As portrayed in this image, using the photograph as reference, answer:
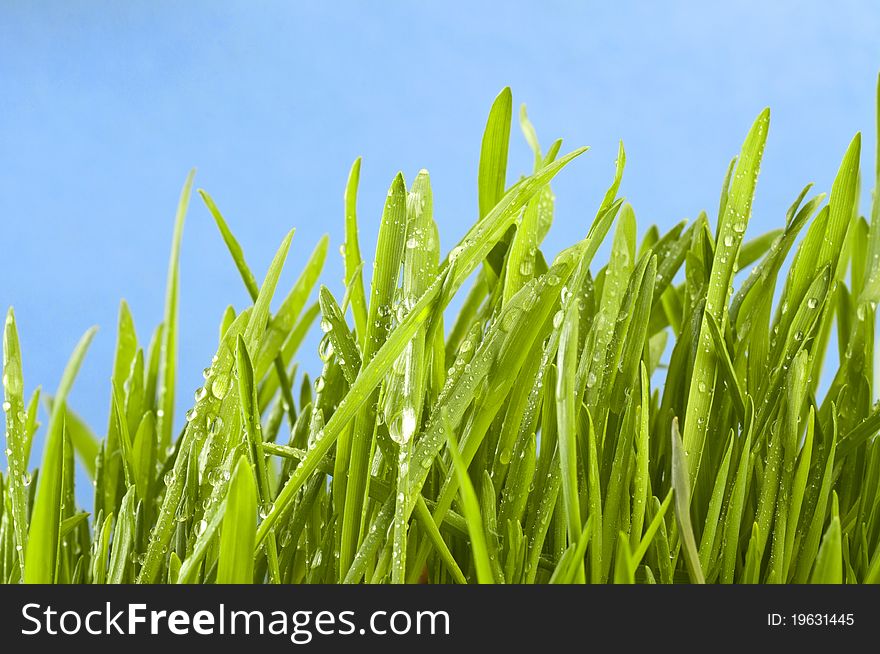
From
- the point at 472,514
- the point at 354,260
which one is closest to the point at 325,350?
the point at 354,260

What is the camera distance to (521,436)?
11.1 inches

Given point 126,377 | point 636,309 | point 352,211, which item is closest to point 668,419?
point 636,309

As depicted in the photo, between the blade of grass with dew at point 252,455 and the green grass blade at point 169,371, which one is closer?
the blade of grass with dew at point 252,455

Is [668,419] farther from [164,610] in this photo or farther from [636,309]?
[164,610]

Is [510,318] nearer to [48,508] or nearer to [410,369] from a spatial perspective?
[410,369]

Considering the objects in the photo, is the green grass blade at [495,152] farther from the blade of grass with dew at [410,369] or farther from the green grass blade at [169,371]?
the green grass blade at [169,371]

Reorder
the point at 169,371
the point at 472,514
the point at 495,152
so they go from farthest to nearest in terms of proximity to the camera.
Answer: the point at 169,371 < the point at 495,152 < the point at 472,514

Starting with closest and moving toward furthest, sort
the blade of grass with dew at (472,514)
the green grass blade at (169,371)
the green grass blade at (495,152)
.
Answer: the blade of grass with dew at (472,514)
the green grass blade at (495,152)
the green grass blade at (169,371)

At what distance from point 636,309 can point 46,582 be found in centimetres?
23

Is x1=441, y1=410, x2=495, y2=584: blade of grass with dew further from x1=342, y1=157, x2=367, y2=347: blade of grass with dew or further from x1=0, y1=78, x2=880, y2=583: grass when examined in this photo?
x1=342, y1=157, x2=367, y2=347: blade of grass with dew

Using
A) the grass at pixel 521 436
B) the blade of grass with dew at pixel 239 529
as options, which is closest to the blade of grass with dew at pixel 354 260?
the grass at pixel 521 436

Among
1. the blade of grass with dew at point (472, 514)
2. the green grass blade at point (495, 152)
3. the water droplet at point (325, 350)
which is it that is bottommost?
the blade of grass with dew at point (472, 514)

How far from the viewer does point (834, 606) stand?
23 centimetres

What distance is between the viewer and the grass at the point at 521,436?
242mm
